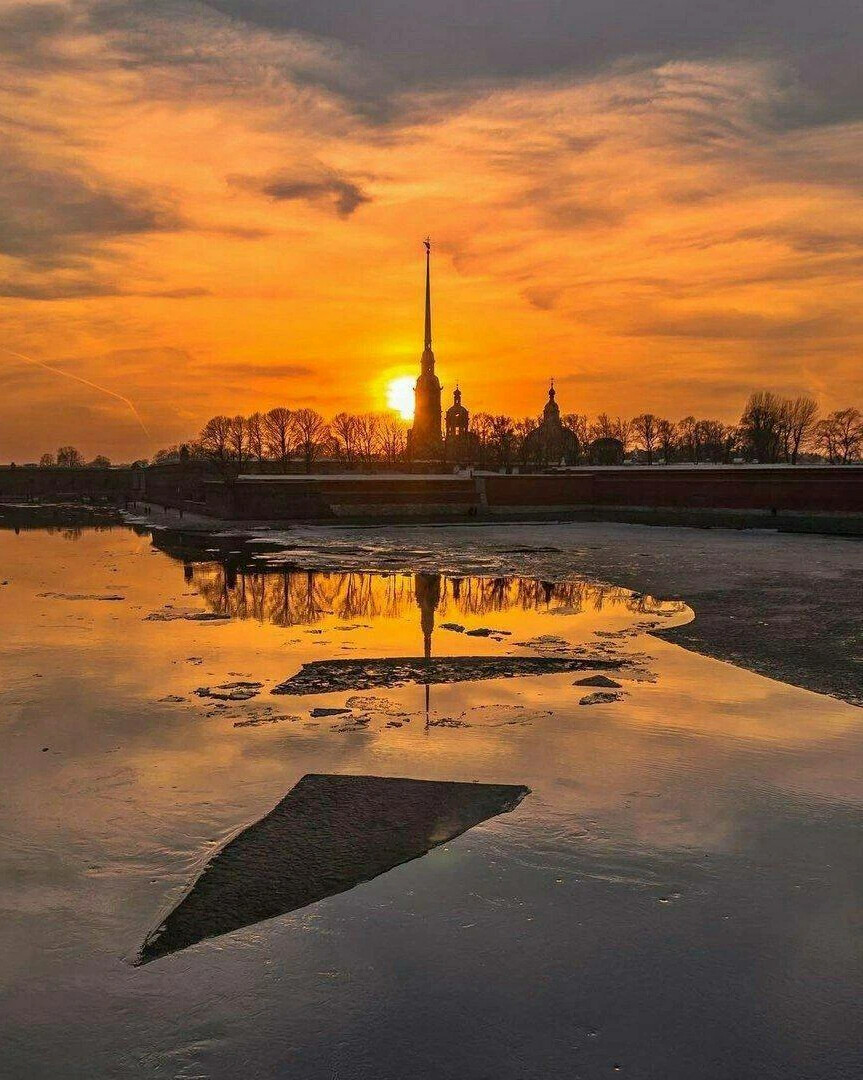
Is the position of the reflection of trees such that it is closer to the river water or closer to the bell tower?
the river water

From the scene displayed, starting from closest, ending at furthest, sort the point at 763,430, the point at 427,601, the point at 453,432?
the point at 427,601 < the point at 763,430 < the point at 453,432

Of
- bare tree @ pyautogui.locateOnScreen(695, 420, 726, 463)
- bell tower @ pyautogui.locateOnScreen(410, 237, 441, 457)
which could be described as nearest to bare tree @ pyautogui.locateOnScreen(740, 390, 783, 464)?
bare tree @ pyautogui.locateOnScreen(695, 420, 726, 463)

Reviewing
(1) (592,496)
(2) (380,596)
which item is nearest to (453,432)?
(1) (592,496)

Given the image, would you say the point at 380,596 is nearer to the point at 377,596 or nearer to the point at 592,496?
the point at 377,596

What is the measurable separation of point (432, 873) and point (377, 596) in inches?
444

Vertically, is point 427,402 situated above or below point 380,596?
above

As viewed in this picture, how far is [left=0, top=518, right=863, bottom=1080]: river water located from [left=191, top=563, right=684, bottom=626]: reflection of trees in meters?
3.97

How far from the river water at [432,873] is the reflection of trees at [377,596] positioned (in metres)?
3.97

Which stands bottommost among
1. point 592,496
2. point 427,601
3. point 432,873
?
point 432,873

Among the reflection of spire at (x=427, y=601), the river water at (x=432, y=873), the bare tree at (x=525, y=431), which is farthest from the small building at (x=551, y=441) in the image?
the river water at (x=432, y=873)

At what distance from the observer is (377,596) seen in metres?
16.4

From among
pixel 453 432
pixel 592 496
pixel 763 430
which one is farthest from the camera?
pixel 453 432

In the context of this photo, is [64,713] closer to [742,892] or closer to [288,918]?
[288,918]

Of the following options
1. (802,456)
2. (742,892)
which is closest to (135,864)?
(742,892)
